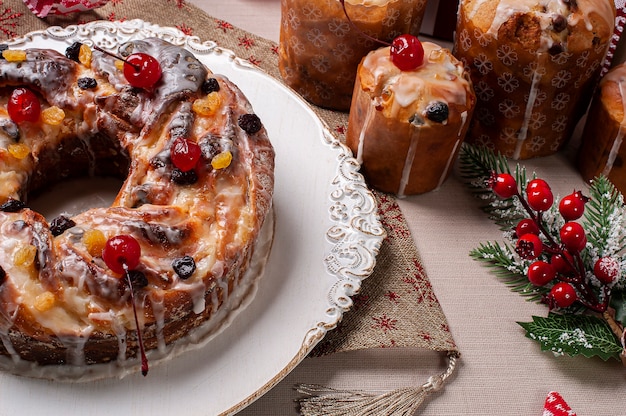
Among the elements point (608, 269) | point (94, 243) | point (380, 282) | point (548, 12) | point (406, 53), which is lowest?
point (380, 282)

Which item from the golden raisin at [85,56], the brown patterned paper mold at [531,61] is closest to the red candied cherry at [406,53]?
the brown patterned paper mold at [531,61]

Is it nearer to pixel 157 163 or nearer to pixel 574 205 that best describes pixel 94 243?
pixel 157 163

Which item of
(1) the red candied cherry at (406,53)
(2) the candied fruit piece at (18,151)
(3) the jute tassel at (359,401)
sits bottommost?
(3) the jute tassel at (359,401)

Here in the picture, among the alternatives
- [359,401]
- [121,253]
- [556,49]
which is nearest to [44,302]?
[121,253]

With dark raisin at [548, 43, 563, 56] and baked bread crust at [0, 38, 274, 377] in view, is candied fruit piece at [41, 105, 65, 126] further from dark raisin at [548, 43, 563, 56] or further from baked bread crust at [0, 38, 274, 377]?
dark raisin at [548, 43, 563, 56]

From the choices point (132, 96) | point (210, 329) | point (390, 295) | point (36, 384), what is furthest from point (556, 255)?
point (36, 384)

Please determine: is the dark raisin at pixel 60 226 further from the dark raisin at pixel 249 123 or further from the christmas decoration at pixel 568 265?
the christmas decoration at pixel 568 265
